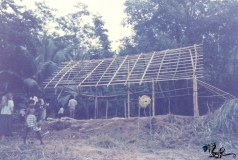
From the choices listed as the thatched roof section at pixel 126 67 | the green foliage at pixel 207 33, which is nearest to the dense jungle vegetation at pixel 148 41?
the green foliage at pixel 207 33

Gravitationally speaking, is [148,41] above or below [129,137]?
above

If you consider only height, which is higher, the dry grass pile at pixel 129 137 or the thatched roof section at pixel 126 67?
the thatched roof section at pixel 126 67

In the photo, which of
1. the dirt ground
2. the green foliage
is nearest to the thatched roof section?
the dirt ground

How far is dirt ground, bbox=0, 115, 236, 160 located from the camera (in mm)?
7480

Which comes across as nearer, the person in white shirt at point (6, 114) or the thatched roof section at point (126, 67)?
the person in white shirt at point (6, 114)

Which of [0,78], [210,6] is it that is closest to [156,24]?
[210,6]

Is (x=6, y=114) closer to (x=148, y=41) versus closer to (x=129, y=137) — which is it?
(x=129, y=137)

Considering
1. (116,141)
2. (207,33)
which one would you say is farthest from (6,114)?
(207,33)

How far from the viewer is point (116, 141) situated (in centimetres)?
927

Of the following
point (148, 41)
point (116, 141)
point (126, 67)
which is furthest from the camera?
point (148, 41)

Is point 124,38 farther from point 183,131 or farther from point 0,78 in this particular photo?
point 183,131

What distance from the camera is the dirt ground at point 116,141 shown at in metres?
7.48

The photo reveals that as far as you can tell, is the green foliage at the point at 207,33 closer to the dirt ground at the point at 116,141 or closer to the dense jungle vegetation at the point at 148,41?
the dense jungle vegetation at the point at 148,41

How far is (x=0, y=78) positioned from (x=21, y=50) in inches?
98.5
